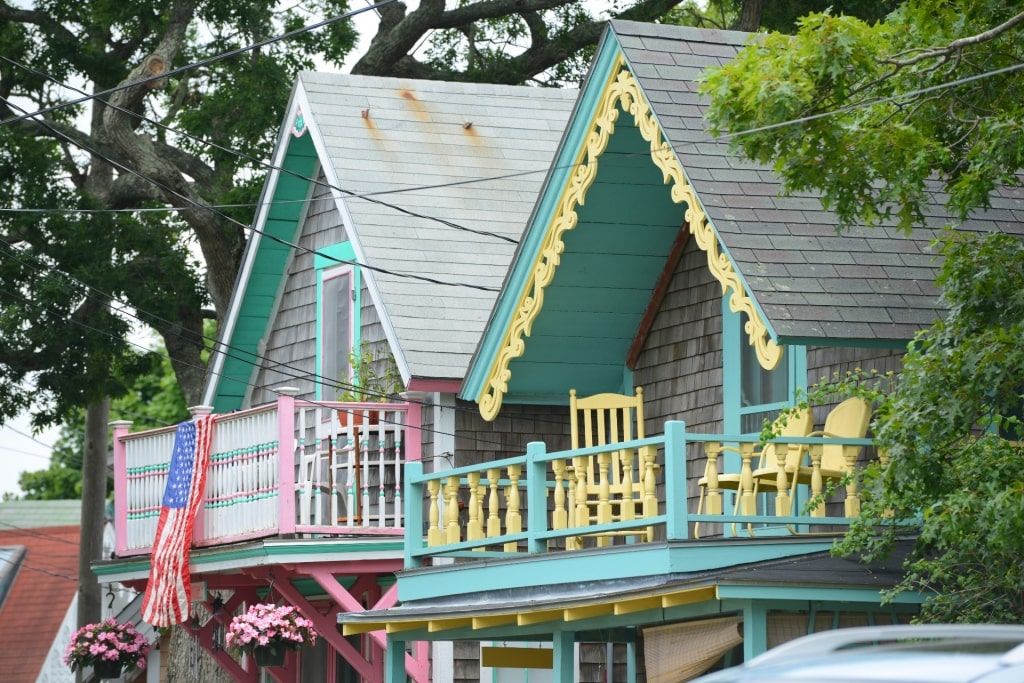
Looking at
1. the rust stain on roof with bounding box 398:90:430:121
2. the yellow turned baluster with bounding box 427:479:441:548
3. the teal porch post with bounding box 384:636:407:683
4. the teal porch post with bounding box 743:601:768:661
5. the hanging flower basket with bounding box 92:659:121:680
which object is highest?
the rust stain on roof with bounding box 398:90:430:121

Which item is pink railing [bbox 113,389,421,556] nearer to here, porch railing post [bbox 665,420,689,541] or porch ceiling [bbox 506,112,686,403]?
porch ceiling [bbox 506,112,686,403]

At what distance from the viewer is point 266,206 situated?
20844 millimetres

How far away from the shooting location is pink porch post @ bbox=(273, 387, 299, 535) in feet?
55.4

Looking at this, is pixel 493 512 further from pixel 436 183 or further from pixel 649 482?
pixel 436 183

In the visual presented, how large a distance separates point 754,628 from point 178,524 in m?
7.87

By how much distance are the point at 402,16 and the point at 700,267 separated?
14340 millimetres

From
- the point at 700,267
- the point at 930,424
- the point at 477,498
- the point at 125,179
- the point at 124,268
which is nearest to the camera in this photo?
the point at 930,424

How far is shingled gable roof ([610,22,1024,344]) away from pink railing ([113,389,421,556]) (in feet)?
15.8

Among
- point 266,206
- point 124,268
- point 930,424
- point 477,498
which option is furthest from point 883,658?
point 124,268

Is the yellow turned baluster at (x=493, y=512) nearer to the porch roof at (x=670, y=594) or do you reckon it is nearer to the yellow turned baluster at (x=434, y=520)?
the porch roof at (x=670, y=594)

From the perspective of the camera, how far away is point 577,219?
48.5 ft

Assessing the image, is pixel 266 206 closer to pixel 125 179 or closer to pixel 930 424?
pixel 125 179

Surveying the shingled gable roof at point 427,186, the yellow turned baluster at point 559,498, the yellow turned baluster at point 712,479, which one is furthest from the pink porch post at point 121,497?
the yellow turned baluster at point 712,479

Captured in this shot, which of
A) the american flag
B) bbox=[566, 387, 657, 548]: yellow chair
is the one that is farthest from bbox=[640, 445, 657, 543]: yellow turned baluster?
the american flag
